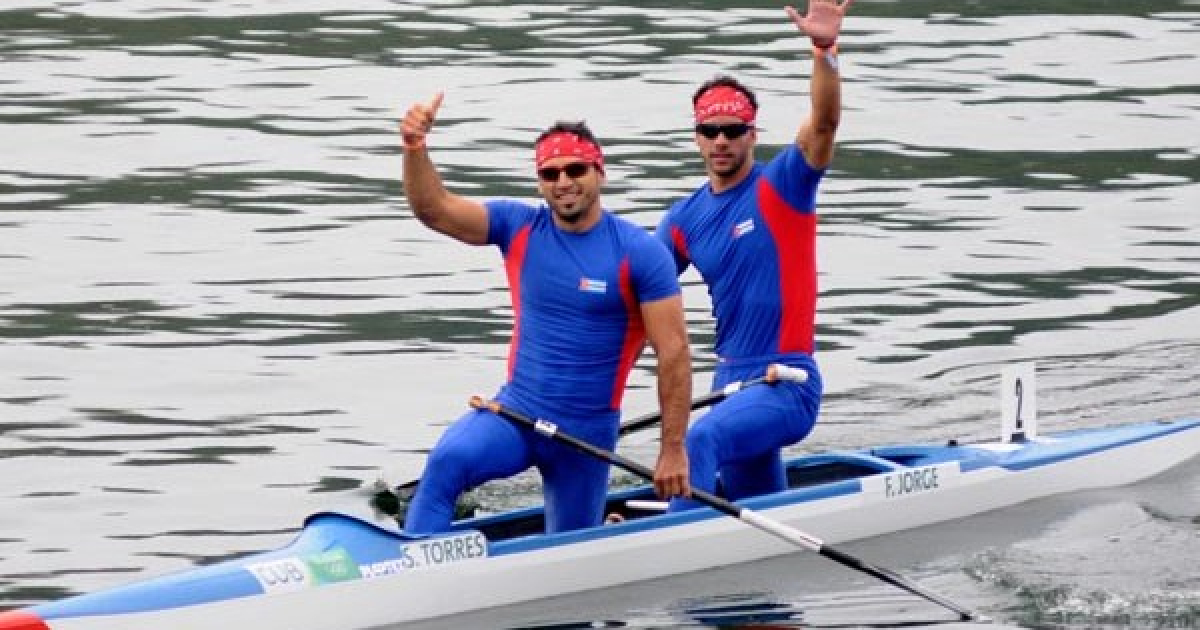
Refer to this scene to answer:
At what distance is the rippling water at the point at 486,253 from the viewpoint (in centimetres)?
1638

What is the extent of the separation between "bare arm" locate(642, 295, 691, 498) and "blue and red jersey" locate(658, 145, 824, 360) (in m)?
1.40

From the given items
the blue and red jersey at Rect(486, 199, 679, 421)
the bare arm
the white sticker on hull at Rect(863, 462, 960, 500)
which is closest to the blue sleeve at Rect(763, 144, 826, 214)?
the blue and red jersey at Rect(486, 199, 679, 421)

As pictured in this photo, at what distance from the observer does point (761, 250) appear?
15.6m

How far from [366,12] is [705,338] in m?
16.9

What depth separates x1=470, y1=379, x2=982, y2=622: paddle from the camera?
46.9 feet

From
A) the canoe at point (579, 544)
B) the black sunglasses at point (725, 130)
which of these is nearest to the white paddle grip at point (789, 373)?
the canoe at point (579, 544)

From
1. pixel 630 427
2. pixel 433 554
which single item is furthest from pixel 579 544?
pixel 630 427

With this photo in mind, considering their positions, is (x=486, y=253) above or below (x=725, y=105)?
above

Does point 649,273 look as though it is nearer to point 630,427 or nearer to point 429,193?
point 429,193

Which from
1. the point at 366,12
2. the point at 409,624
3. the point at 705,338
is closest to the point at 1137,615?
the point at 409,624

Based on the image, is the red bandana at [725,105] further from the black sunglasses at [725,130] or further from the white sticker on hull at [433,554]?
the white sticker on hull at [433,554]

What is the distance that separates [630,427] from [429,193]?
2.38m

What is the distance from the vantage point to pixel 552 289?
1443cm

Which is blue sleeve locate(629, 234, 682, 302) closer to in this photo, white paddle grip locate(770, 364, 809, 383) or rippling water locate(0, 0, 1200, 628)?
white paddle grip locate(770, 364, 809, 383)
